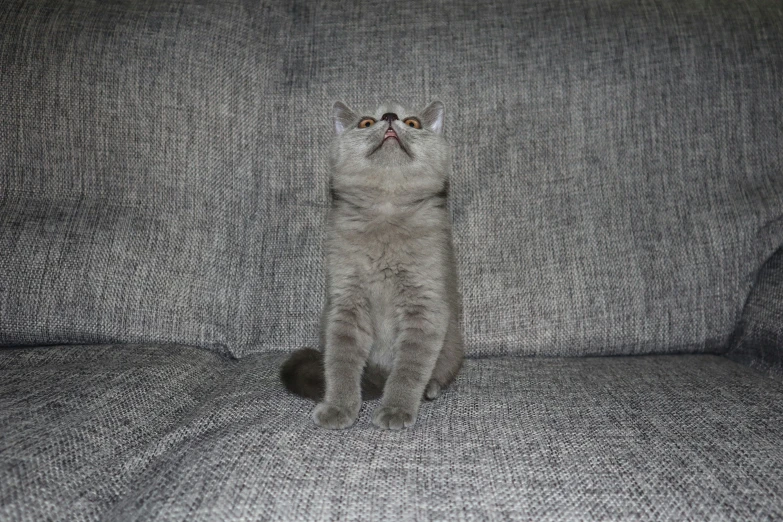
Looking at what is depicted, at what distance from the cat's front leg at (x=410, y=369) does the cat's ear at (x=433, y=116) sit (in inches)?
21.3

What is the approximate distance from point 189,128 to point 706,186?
4.68 ft

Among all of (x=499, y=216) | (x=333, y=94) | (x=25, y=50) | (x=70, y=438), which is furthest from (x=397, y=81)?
(x=70, y=438)

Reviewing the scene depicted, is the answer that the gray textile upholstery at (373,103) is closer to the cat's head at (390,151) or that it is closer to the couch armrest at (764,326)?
the couch armrest at (764,326)

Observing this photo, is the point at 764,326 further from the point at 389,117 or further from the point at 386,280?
the point at 389,117

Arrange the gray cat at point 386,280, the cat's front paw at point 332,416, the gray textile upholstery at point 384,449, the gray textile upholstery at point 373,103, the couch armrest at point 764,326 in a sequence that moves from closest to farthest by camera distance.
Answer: the gray textile upholstery at point 384,449 < the cat's front paw at point 332,416 < the gray cat at point 386,280 < the couch armrest at point 764,326 < the gray textile upholstery at point 373,103

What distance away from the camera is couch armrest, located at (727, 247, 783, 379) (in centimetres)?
131

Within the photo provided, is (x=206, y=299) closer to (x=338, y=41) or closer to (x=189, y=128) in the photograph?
(x=189, y=128)

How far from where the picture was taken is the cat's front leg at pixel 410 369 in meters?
1.05

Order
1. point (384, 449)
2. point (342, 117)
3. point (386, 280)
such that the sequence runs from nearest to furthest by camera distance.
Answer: point (384, 449), point (386, 280), point (342, 117)

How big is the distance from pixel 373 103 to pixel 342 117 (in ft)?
0.56

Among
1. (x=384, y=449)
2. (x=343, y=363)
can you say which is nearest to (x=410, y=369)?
(x=343, y=363)

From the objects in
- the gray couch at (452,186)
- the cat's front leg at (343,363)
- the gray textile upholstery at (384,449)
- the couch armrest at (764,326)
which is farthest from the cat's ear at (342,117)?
the couch armrest at (764,326)

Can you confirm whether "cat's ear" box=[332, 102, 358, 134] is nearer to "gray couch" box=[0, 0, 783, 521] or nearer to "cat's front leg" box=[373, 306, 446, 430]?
"gray couch" box=[0, 0, 783, 521]

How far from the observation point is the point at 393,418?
1.03 metres
